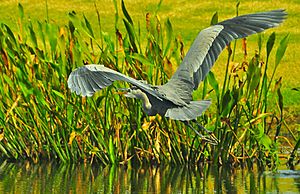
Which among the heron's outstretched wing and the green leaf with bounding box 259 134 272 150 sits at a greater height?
the heron's outstretched wing

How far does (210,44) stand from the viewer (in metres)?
7.91

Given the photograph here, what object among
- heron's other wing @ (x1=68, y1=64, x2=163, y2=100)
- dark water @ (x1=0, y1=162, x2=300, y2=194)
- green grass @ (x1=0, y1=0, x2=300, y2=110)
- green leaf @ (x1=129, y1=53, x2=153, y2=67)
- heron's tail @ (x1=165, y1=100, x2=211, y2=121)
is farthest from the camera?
green grass @ (x1=0, y1=0, x2=300, y2=110)

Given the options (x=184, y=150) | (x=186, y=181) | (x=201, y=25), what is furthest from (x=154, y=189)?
(x=201, y=25)

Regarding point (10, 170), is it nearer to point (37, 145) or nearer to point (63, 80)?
point (37, 145)

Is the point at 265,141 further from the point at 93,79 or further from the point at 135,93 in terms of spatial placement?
the point at 93,79

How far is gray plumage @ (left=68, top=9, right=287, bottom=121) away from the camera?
24.5 ft

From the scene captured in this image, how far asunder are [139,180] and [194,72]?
4.47 ft

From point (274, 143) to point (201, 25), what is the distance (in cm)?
1650

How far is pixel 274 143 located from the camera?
8969 mm

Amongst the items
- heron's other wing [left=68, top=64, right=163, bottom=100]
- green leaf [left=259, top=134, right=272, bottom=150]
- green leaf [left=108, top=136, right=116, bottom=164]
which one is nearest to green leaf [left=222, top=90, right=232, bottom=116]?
green leaf [left=259, top=134, right=272, bottom=150]

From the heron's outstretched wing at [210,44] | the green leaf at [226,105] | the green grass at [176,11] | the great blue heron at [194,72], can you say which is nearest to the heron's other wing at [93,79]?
the great blue heron at [194,72]

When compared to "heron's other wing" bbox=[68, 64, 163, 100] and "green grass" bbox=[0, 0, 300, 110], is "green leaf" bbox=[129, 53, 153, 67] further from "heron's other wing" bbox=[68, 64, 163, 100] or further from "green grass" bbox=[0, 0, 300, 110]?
"green grass" bbox=[0, 0, 300, 110]

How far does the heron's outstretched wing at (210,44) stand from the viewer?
7.80m

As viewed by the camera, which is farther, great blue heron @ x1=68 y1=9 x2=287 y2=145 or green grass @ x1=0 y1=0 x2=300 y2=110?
green grass @ x1=0 y1=0 x2=300 y2=110
